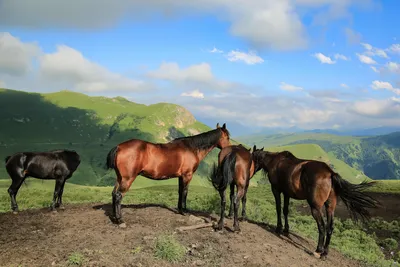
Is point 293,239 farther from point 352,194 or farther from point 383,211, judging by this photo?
point 383,211

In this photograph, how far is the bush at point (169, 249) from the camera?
313 inches

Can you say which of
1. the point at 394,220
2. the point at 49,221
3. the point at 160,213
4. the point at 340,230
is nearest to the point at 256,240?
the point at 160,213

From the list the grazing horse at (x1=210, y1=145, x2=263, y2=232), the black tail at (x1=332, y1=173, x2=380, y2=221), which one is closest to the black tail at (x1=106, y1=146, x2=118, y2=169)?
the grazing horse at (x1=210, y1=145, x2=263, y2=232)

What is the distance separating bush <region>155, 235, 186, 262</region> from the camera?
7.96m

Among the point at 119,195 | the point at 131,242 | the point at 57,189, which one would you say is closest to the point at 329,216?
the point at 131,242

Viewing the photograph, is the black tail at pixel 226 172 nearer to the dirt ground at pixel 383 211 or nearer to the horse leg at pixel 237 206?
the horse leg at pixel 237 206

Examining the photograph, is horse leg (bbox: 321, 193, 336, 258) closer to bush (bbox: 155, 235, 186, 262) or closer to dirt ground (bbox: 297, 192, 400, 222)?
bush (bbox: 155, 235, 186, 262)

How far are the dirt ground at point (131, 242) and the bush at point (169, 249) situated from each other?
152 mm

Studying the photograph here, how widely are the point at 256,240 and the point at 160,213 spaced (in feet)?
12.1

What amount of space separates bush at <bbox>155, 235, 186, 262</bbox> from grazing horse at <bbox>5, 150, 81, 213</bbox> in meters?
5.70

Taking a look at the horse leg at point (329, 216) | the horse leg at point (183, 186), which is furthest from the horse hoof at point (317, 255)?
the horse leg at point (183, 186)

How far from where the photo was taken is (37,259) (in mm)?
7465

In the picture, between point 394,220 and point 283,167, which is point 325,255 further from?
point 394,220

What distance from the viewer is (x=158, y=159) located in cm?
1080
